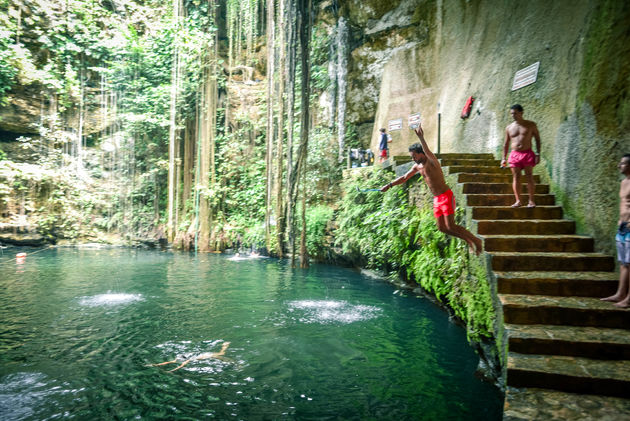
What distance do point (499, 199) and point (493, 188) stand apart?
369 millimetres

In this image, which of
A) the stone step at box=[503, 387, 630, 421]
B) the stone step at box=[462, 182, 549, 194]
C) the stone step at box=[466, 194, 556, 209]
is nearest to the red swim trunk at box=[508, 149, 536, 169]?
the stone step at box=[466, 194, 556, 209]

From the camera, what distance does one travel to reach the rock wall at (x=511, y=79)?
441 centimetres

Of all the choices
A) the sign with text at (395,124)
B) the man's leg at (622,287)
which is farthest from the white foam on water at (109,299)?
the sign with text at (395,124)

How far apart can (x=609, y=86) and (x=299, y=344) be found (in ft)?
16.2

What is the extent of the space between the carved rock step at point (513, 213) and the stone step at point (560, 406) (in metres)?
2.81

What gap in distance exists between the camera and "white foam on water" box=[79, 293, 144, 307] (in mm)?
7209

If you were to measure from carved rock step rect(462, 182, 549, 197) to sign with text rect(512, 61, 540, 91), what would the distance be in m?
2.25

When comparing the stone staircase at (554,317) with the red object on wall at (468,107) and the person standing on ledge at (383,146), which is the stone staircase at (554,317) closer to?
the red object on wall at (468,107)

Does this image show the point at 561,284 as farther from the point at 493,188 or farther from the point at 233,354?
the point at 233,354

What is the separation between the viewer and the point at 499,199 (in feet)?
18.2

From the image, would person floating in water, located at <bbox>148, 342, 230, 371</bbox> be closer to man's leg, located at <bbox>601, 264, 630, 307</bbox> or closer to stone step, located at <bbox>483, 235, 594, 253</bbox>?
stone step, located at <bbox>483, 235, 594, 253</bbox>

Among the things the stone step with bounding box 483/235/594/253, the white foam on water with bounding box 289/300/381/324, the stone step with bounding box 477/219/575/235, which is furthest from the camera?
the white foam on water with bounding box 289/300/381/324

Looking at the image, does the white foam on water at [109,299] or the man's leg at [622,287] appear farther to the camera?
the white foam on water at [109,299]

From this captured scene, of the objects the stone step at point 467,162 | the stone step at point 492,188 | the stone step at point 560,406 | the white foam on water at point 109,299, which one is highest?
the stone step at point 467,162
